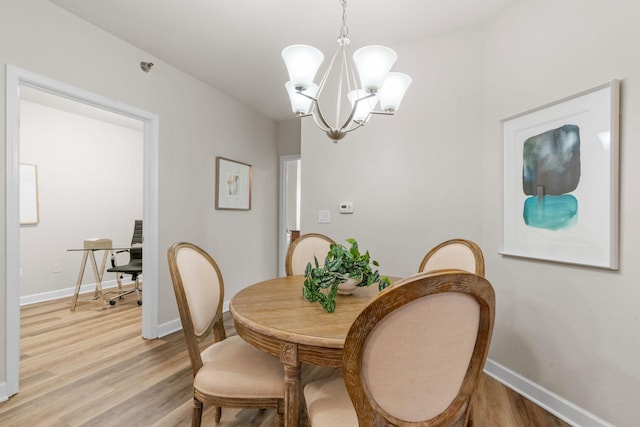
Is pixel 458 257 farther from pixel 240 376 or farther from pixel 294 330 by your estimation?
pixel 240 376

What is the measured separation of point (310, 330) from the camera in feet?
3.60

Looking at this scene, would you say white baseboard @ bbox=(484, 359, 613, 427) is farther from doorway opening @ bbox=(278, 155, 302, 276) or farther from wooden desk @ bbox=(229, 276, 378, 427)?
doorway opening @ bbox=(278, 155, 302, 276)

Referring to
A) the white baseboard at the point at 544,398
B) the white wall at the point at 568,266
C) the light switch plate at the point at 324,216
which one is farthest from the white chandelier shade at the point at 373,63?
the white baseboard at the point at 544,398

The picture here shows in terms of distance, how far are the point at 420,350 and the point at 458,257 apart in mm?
1109

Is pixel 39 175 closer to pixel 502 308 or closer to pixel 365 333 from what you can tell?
pixel 365 333

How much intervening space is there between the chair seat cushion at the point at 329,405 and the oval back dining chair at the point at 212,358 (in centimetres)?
16

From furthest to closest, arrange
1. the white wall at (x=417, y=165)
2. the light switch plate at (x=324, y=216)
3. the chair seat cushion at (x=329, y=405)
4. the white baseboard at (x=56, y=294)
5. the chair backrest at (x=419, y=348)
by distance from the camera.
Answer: the white baseboard at (x=56, y=294)
the light switch plate at (x=324, y=216)
the white wall at (x=417, y=165)
the chair seat cushion at (x=329, y=405)
the chair backrest at (x=419, y=348)

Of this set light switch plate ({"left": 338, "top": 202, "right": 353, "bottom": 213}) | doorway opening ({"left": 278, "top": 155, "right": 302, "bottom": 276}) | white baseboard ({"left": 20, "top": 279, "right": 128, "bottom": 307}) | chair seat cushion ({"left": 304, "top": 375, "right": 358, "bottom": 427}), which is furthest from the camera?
doorway opening ({"left": 278, "top": 155, "right": 302, "bottom": 276})

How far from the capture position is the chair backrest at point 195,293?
1354mm

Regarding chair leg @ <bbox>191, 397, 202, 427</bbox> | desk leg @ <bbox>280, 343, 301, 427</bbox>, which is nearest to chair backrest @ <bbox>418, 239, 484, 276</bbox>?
desk leg @ <bbox>280, 343, 301, 427</bbox>

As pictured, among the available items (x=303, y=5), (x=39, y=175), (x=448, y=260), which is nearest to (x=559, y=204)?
(x=448, y=260)

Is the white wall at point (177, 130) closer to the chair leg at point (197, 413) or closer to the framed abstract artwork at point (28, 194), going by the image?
the chair leg at point (197, 413)

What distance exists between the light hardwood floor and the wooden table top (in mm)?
742

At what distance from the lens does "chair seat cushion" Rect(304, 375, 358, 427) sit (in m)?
1.02
